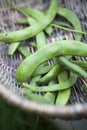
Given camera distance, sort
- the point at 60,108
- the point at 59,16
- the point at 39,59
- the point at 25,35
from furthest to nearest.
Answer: the point at 59,16 → the point at 25,35 → the point at 39,59 → the point at 60,108

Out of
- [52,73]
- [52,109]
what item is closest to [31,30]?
[52,73]

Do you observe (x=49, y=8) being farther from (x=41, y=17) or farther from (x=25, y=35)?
(x=25, y=35)

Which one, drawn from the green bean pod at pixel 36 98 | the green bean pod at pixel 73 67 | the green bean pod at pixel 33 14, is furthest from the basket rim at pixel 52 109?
the green bean pod at pixel 33 14

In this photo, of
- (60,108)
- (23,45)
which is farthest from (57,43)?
(60,108)

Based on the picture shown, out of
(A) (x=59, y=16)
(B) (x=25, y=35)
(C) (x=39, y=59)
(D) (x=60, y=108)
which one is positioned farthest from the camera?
(A) (x=59, y=16)

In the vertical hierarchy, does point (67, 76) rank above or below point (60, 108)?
below

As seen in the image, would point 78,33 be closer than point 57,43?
No

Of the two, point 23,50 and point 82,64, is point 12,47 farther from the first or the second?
point 82,64

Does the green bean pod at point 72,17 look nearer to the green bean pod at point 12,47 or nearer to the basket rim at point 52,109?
the green bean pod at point 12,47
